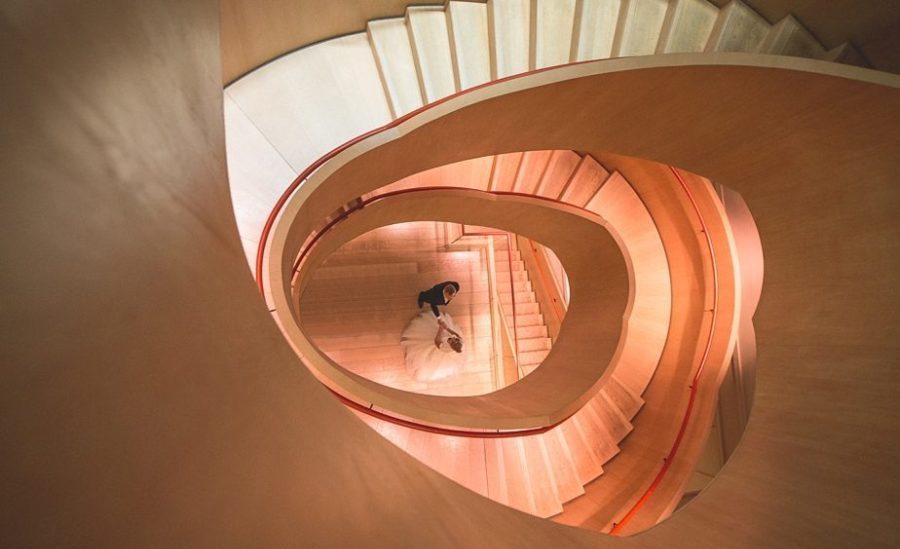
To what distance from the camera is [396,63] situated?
3721mm

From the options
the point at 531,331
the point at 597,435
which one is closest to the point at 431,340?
the point at 531,331

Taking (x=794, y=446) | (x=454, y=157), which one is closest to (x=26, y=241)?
(x=794, y=446)

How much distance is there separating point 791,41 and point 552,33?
5.77 ft

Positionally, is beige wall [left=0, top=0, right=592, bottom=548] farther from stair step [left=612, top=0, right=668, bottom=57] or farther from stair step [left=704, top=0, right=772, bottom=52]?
stair step [left=704, top=0, right=772, bottom=52]

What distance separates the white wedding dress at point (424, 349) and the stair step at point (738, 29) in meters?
5.82

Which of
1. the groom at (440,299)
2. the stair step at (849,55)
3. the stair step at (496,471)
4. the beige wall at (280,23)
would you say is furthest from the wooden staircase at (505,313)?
the stair step at (849,55)

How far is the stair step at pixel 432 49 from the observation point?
143 inches

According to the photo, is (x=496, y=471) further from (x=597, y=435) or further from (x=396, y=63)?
(x=396, y=63)

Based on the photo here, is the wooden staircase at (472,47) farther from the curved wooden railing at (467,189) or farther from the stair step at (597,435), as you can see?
the stair step at (597,435)

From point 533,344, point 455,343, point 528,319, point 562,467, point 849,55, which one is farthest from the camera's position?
point 528,319

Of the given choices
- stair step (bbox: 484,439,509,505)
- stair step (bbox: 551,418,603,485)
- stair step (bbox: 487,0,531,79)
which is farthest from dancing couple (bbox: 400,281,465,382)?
stair step (bbox: 487,0,531,79)

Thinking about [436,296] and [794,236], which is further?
[436,296]

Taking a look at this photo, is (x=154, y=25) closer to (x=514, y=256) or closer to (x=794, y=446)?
(x=794, y=446)

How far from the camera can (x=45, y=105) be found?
573 millimetres
